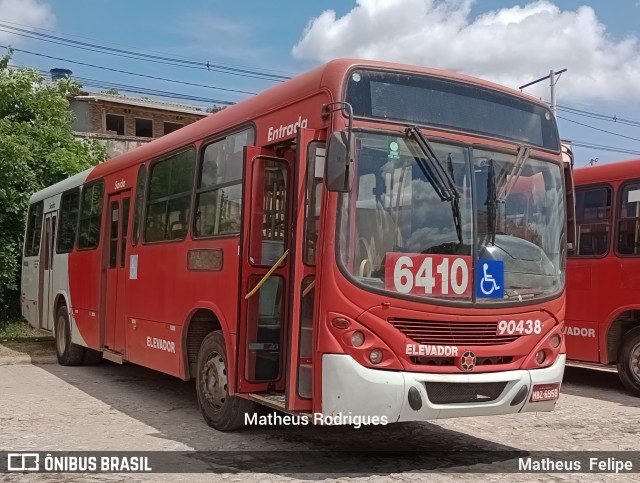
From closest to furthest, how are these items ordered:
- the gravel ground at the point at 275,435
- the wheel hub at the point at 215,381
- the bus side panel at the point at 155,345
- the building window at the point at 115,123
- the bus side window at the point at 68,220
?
the gravel ground at the point at 275,435, the wheel hub at the point at 215,381, the bus side panel at the point at 155,345, the bus side window at the point at 68,220, the building window at the point at 115,123

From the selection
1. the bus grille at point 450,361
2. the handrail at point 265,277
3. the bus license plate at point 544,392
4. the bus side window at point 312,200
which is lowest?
the bus license plate at point 544,392

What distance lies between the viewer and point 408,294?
18.0ft

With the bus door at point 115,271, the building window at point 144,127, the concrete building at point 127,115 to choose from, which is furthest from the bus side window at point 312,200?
the building window at point 144,127

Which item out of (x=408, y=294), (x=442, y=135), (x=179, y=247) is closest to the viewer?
(x=408, y=294)

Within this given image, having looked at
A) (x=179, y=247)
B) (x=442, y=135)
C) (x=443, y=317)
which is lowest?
(x=443, y=317)

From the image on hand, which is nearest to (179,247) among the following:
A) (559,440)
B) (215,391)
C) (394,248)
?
(215,391)

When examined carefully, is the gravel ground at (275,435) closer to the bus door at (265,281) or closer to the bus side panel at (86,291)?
the bus door at (265,281)

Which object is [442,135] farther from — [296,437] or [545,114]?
[296,437]

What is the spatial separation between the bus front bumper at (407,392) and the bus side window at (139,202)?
15.0 feet

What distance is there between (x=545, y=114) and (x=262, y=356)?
10.8ft

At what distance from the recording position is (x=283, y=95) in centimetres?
644

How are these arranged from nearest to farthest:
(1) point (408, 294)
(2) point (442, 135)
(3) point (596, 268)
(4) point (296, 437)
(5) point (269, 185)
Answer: (1) point (408, 294) → (2) point (442, 135) → (5) point (269, 185) → (4) point (296, 437) → (3) point (596, 268)

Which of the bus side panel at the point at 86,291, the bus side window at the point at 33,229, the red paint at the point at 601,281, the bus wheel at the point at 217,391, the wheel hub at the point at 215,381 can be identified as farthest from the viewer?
the bus side window at the point at 33,229

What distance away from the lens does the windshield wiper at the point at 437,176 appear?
18.6ft
